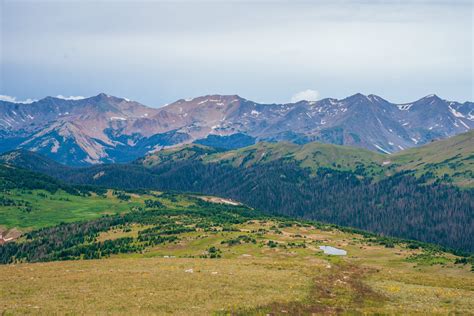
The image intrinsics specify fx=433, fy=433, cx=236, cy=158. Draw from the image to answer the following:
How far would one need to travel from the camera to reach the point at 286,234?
19238 centimetres

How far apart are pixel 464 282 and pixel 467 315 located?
27182 millimetres

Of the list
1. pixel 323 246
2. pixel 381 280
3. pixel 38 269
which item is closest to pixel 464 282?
pixel 381 280

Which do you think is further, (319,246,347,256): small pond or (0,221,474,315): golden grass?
(319,246,347,256): small pond

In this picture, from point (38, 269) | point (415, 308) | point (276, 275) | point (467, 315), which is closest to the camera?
point (467, 315)

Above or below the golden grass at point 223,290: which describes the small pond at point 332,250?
below

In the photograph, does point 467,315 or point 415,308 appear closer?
point 467,315

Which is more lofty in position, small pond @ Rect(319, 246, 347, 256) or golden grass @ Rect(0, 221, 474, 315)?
golden grass @ Rect(0, 221, 474, 315)

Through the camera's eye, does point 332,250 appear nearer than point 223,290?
No

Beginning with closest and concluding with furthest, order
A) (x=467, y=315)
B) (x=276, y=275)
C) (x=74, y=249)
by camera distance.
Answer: (x=467, y=315), (x=276, y=275), (x=74, y=249)

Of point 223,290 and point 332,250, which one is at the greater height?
point 223,290

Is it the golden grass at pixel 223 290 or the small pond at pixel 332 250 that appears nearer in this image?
the golden grass at pixel 223 290

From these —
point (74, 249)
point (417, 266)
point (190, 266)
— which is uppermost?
point (190, 266)

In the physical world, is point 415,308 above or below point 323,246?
above

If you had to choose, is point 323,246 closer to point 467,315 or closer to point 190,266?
point 190,266
